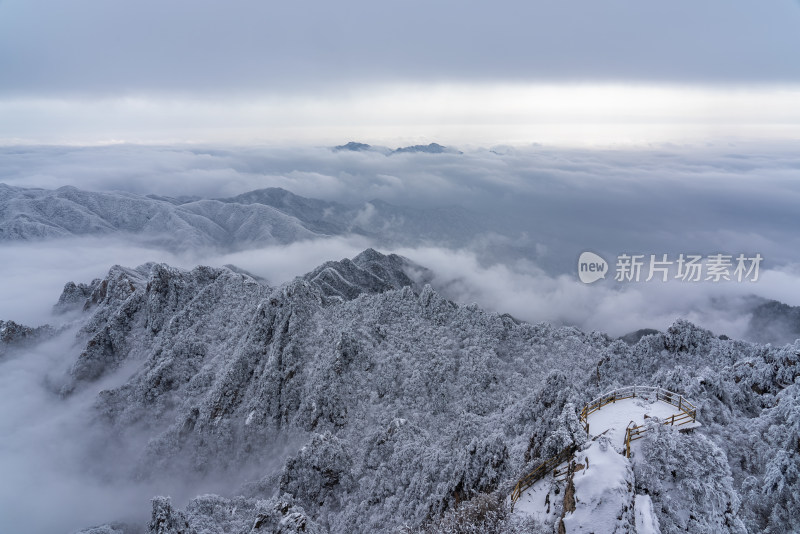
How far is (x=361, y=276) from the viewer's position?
137 meters

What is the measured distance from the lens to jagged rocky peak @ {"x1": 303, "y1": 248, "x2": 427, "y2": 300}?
11844 cm

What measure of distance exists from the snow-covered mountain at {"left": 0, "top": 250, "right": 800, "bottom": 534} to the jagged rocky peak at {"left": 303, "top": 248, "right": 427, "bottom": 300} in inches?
1436

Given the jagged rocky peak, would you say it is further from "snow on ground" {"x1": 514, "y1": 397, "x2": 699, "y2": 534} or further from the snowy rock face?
"snow on ground" {"x1": 514, "y1": 397, "x2": 699, "y2": 534}

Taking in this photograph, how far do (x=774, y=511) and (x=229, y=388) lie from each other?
64.9m

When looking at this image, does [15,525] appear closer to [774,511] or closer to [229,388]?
[229,388]

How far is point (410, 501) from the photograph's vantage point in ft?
128

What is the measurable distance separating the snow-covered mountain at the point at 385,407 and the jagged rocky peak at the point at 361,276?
120 feet

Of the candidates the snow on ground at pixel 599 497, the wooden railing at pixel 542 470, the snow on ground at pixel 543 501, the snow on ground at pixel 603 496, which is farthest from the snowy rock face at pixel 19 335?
the snow on ground at pixel 603 496

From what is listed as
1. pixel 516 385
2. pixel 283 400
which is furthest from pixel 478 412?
pixel 283 400

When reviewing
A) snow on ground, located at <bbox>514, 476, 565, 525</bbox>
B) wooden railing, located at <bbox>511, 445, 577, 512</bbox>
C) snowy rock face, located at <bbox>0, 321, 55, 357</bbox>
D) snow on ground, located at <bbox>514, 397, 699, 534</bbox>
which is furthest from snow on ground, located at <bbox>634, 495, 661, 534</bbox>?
snowy rock face, located at <bbox>0, 321, 55, 357</bbox>

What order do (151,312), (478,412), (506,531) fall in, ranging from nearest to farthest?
(506,531) → (478,412) → (151,312)

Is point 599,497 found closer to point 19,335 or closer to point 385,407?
point 385,407

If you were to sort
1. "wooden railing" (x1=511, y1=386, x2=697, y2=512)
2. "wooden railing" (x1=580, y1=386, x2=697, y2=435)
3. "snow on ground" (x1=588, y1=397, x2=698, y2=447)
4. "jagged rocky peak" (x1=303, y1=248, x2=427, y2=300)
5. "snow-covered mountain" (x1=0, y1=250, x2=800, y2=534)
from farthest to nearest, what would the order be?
"jagged rocky peak" (x1=303, y1=248, x2=427, y2=300), "wooden railing" (x1=580, y1=386, x2=697, y2=435), "snow on ground" (x1=588, y1=397, x2=698, y2=447), "snow-covered mountain" (x1=0, y1=250, x2=800, y2=534), "wooden railing" (x1=511, y1=386, x2=697, y2=512)

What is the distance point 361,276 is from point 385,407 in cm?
8422
